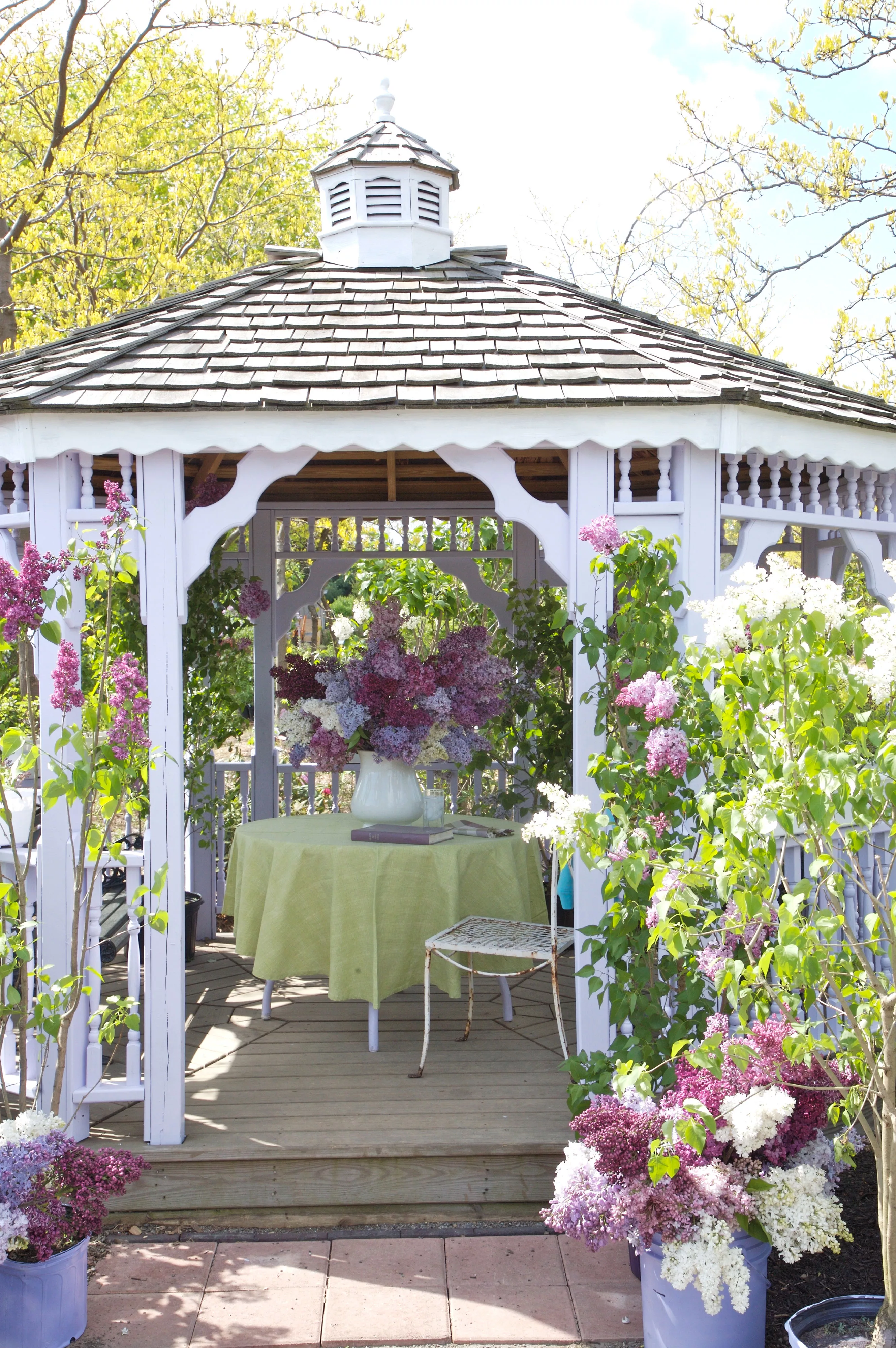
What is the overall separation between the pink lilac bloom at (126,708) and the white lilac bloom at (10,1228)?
1.19 m

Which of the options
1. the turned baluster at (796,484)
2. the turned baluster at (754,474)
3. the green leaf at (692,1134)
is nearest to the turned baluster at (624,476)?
the turned baluster at (754,474)

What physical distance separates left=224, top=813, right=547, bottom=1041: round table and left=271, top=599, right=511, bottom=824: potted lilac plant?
29 cm

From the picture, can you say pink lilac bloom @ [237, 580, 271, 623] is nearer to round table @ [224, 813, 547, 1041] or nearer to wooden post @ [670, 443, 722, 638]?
round table @ [224, 813, 547, 1041]

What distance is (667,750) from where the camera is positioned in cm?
288

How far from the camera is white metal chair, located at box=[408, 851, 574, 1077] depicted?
4.06 meters

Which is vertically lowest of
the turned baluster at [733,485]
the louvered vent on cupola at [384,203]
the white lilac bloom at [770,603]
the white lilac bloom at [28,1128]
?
the white lilac bloom at [28,1128]

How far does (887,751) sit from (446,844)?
2756mm

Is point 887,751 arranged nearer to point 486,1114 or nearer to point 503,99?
point 486,1114

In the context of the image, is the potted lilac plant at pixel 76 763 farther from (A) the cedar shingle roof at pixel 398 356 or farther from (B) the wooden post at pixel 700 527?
(B) the wooden post at pixel 700 527

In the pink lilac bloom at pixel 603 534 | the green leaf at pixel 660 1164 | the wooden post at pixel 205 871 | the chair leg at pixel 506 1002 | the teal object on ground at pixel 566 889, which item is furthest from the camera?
the wooden post at pixel 205 871

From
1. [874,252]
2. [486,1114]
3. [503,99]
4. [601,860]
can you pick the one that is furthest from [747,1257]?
[503,99]

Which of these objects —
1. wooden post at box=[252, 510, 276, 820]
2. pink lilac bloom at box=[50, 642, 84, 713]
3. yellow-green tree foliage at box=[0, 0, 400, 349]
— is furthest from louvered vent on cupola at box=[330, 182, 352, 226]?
yellow-green tree foliage at box=[0, 0, 400, 349]

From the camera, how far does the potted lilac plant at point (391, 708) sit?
4570 mm

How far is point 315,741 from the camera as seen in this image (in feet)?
15.4
